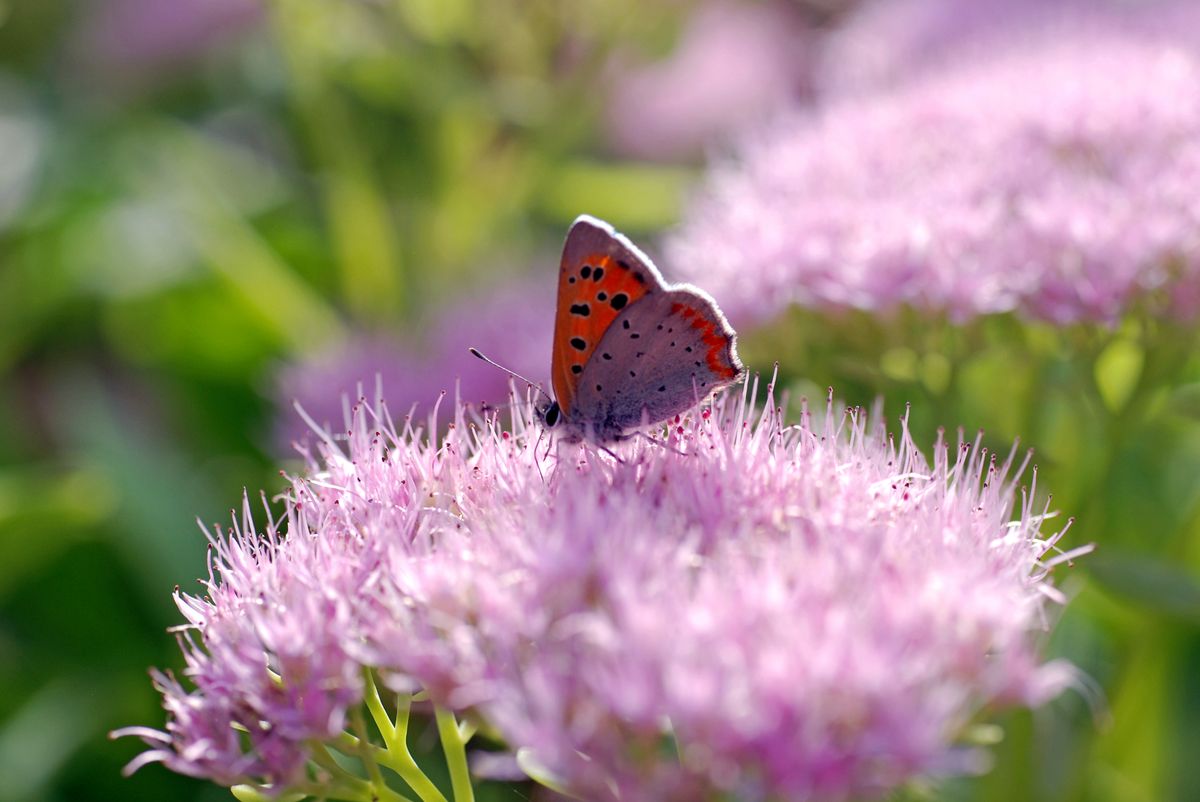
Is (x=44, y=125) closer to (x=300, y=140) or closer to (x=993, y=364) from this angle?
(x=300, y=140)

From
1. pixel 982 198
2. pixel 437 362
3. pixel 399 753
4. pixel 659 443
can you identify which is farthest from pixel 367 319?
pixel 399 753

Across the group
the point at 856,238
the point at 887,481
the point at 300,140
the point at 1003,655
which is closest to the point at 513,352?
the point at 856,238

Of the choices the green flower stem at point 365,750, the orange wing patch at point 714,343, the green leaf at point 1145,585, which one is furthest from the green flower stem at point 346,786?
the green leaf at point 1145,585

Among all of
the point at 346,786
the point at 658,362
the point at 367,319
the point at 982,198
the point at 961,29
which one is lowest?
the point at 346,786

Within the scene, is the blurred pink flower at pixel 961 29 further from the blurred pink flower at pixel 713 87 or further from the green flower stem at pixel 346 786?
the green flower stem at pixel 346 786

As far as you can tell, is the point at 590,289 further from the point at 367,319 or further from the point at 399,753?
the point at 367,319

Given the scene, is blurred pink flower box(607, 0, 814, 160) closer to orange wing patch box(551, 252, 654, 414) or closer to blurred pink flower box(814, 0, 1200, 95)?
blurred pink flower box(814, 0, 1200, 95)

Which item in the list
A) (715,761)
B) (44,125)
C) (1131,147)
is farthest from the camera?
(44,125)
